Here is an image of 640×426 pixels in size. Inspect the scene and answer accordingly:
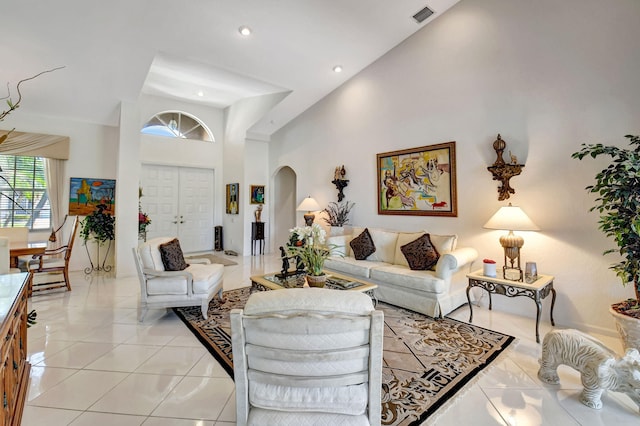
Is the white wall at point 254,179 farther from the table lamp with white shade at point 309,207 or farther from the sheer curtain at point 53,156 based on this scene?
the sheer curtain at point 53,156

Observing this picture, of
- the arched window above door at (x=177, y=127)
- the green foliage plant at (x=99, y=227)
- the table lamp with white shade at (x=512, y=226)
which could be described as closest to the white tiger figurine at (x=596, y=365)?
the table lamp with white shade at (x=512, y=226)

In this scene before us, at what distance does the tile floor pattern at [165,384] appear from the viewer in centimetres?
183

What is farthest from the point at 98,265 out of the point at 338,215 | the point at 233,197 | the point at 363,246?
the point at 363,246

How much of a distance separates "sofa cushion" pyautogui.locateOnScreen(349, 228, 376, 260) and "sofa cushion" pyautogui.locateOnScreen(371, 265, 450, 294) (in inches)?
20.3

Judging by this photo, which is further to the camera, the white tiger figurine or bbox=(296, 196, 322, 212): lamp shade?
bbox=(296, 196, 322, 212): lamp shade

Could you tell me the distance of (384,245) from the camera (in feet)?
14.7

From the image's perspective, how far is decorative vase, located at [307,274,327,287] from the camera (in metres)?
2.98

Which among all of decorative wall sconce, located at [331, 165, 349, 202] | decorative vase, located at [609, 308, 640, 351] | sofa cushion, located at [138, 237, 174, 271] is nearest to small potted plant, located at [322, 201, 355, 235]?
decorative wall sconce, located at [331, 165, 349, 202]

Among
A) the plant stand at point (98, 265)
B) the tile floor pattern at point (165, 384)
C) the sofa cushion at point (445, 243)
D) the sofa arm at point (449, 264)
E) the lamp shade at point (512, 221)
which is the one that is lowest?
the tile floor pattern at point (165, 384)

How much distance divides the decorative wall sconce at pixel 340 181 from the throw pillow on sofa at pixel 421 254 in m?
2.05

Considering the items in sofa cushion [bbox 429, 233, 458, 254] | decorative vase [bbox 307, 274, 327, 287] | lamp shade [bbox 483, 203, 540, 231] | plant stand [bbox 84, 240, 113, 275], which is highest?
lamp shade [bbox 483, 203, 540, 231]

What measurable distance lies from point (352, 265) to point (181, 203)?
5216 millimetres

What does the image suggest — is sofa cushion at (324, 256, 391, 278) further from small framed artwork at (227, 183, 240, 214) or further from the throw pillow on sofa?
small framed artwork at (227, 183, 240, 214)

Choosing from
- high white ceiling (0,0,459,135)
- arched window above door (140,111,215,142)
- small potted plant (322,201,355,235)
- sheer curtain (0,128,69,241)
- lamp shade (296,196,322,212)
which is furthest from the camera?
arched window above door (140,111,215,142)
